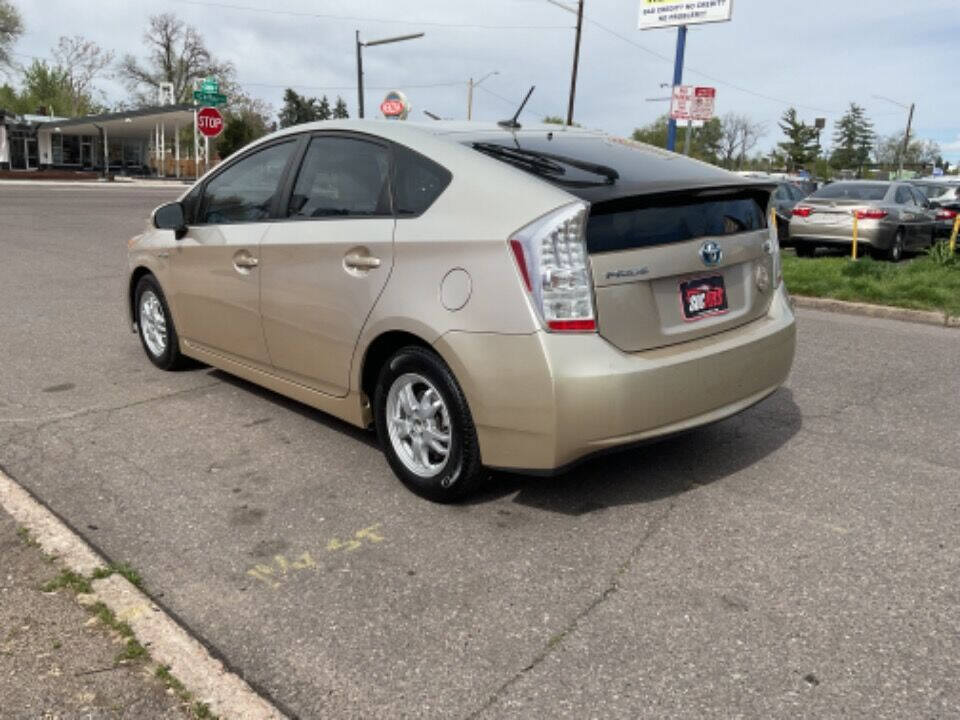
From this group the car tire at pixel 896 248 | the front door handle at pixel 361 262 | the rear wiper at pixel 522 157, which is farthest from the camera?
the car tire at pixel 896 248

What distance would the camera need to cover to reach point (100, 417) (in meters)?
4.73

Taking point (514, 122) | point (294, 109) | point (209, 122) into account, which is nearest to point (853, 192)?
point (514, 122)

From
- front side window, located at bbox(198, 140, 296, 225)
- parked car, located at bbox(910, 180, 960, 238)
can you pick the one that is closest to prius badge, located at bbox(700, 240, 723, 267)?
front side window, located at bbox(198, 140, 296, 225)

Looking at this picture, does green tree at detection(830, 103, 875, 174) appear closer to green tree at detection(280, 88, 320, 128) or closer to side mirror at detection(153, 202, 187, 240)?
green tree at detection(280, 88, 320, 128)

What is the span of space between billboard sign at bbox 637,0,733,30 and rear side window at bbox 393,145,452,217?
17.2 metres

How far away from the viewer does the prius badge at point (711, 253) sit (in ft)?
11.4

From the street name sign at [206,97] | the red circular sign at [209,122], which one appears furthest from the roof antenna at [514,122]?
the street name sign at [206,97]

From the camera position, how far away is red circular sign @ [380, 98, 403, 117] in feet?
101

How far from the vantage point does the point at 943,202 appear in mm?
19156

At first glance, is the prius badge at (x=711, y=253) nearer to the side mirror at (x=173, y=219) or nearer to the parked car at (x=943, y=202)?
the side mirror at (x=173, y=219)

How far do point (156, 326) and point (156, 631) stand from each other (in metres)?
3.59

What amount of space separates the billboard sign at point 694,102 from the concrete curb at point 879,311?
26.8ft

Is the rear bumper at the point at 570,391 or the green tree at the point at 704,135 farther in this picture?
the green tree at the point at 704,135

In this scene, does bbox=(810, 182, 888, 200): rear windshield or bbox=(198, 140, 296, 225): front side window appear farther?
bbox=(810, 182, 888, 200): rear windshield
